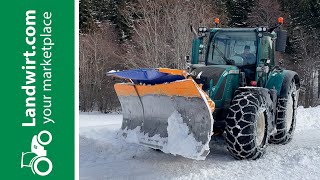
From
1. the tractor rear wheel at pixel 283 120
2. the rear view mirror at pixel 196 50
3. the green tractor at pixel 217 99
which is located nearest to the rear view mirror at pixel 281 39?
the green tractor at pixel 217 99

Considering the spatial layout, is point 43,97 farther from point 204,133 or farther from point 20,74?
point 204,133

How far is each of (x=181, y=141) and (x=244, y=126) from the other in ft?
3.18

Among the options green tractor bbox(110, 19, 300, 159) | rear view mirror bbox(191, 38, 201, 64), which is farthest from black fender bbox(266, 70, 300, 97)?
rear view mirror bbox(191, 38, 201, 64)

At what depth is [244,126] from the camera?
256 inches

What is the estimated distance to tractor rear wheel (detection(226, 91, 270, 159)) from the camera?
652cm

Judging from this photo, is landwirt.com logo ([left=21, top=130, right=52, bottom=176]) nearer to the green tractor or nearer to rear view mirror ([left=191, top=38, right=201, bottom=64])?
the green tractor

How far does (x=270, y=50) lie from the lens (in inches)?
328

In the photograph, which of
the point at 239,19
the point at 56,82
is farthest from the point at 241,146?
the point at 239,19

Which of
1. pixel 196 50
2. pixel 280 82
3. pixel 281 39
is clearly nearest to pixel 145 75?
pixel 196 50

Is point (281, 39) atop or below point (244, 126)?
atop

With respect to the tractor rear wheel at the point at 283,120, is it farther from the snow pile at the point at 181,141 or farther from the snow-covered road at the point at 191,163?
the snow pile at the point at 181,141

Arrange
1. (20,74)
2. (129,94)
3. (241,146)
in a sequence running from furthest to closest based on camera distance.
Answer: (129,94), (241,146), (20,74)

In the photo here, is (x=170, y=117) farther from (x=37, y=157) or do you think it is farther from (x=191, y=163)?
(x=37, y=157)

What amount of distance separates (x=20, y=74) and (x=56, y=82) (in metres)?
0.25
